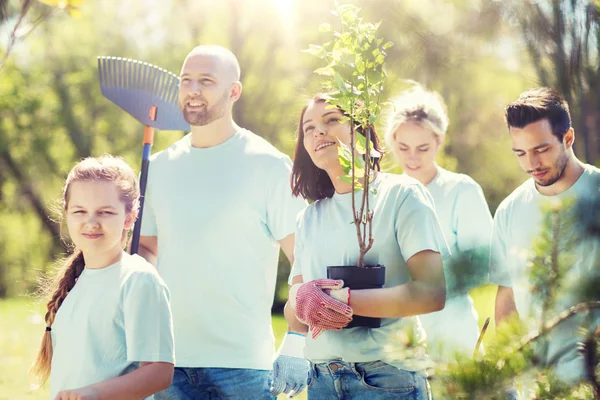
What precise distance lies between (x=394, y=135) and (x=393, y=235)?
1.20 meters

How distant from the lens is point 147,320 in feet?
7.04

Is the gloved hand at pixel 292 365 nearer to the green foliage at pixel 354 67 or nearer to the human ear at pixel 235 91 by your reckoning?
the green foliage at pixel 354 67

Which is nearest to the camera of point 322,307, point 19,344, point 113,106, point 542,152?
point 542,152

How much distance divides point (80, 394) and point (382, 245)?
2.61 ft

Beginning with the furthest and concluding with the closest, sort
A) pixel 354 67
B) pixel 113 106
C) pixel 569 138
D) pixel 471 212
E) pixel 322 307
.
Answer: pixel 113 106 < pixel 471 212 < pixel 322 307 < pixel 354 67 < pixel 569 138

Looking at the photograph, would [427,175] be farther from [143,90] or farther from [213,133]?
[143,90]

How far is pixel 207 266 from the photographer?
3.04 meters

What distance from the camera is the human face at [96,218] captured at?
89.1 inches

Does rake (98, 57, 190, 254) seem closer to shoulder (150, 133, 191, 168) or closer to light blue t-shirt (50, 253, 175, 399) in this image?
shoulder (150, 133, 191, 168)

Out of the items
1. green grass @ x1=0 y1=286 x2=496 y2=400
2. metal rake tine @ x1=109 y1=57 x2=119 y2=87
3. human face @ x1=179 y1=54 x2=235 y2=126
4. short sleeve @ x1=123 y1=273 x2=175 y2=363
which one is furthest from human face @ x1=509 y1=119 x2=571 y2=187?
green grass @ x1=0 y1=286 x2=496 y2=400

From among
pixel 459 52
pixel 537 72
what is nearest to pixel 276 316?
pixel 459 52

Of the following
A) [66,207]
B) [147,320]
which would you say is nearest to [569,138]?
[147,320]

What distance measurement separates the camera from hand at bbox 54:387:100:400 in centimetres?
200

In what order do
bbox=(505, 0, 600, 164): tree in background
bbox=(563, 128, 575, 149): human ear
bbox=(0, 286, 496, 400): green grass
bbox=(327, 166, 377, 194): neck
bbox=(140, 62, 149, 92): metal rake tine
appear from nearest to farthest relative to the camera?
bbox=(505, 0, 600, 164): tree in background < bbox=(563, 128, 575, 149): human ear < bbox=(327, 166, 377, 194): neck < bbox=(140, 62, 149, 92): metal rake tine < bbox=(0, 286, 496, 400): green grass
